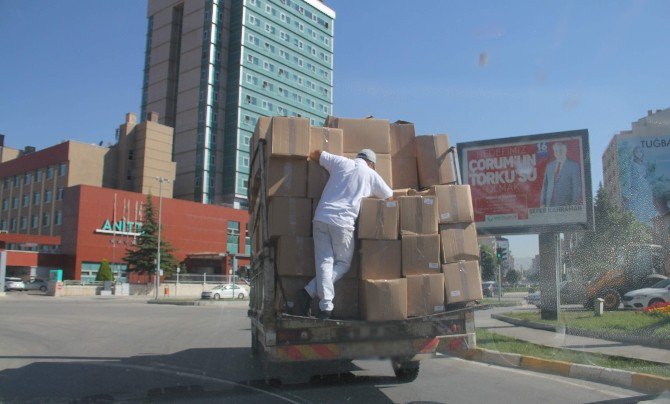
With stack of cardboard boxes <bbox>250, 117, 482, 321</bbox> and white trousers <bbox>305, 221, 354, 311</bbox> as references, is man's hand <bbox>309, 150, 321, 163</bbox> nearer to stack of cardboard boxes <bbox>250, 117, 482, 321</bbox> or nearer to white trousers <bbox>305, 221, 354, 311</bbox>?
stack of cardboard boxes <bbox>250, 117, 482, 321</bbox>

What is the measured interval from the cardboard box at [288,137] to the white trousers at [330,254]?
76 cm

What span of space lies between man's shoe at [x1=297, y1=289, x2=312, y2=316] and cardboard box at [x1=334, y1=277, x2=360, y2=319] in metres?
0.29

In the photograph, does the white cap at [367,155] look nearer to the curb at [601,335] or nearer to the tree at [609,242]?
the curb at [601,335]

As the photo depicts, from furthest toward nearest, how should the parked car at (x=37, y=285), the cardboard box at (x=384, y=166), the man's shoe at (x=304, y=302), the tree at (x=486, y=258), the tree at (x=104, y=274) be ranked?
the parked car at (x=37, y=285)
the tree at (x=104, y=274)
the tree at (x=486, y=258)
the cardboard box at (x=384, y=166)
the man's shoe at (x=304, y=302)

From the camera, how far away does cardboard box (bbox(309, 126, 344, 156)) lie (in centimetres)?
575

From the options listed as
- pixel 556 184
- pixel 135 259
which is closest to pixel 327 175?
pixel 556 184

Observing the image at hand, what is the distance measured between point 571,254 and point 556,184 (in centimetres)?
610

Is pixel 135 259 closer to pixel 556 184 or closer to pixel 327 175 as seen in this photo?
pixel 556 184

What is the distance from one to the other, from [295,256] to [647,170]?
16.0 metres

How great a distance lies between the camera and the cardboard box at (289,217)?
5.44m

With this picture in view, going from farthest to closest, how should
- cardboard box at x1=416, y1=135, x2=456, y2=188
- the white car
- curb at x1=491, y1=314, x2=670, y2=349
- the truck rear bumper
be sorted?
the white car, curb at x1=491, y1=314, x2=670, y2=349, cardboard box at x1=416, y1=135, x2=456, y2=188, the truck rear bumper

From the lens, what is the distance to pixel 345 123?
6.18 meters

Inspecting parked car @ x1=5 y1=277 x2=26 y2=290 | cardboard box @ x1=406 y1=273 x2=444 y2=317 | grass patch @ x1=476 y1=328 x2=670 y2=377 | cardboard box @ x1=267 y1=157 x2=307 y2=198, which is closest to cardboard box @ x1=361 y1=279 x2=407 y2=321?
cardboard box @ x1=406 y1=273 x2=444 y2=317

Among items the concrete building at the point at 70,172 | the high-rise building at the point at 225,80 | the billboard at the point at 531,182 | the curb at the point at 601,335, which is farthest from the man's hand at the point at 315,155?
the high-rise building at the point at 225,80
